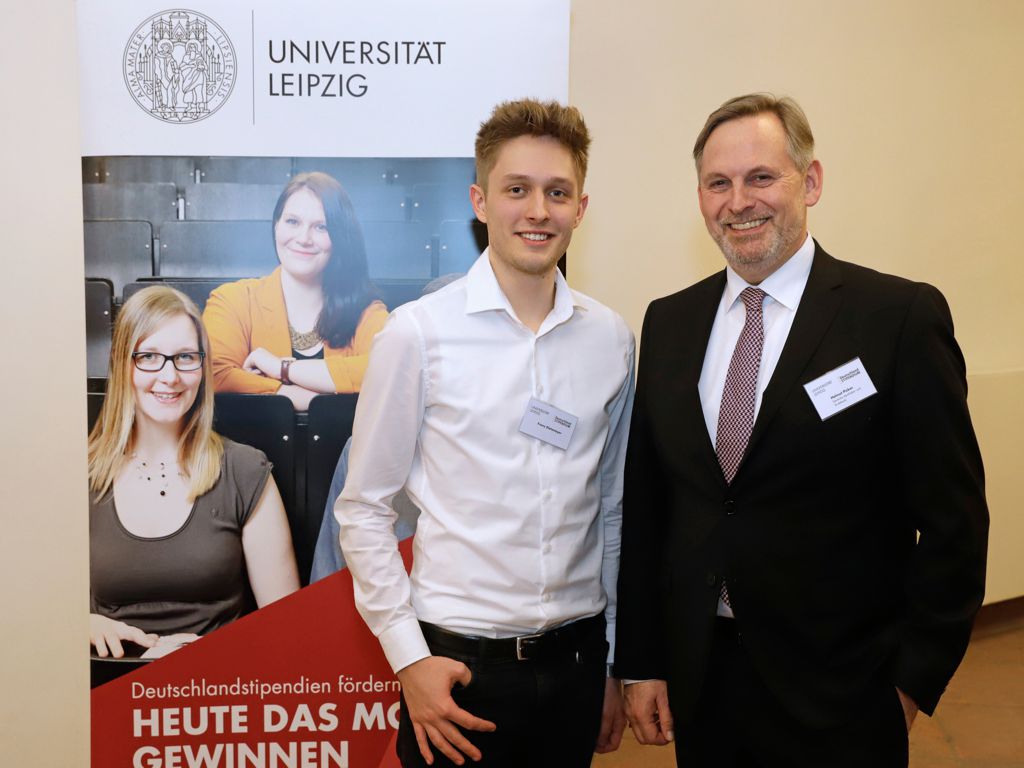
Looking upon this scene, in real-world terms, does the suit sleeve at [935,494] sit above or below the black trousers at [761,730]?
above

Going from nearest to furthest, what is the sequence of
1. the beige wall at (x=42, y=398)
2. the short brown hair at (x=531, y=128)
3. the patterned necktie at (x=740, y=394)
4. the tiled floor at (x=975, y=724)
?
the patterned necktie at (x=740, y=394) < the short brown hair at (x=531, y=128) < the beige wall at (x=42, y=398) < the tiled floor at (x=975, y=724)

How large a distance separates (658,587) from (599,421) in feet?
1.20

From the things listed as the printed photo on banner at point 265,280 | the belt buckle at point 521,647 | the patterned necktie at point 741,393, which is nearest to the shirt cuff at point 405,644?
the belt buckle at point 521,647

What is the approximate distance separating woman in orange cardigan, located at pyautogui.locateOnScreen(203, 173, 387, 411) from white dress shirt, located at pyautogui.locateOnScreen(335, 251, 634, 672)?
2.70ft

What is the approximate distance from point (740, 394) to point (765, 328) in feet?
0.50

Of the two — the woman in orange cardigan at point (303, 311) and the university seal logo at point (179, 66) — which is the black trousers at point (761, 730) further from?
the university seal logo at point (179, 66)

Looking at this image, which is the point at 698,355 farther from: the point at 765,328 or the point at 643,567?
the point at 643,567

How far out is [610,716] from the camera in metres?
1.81

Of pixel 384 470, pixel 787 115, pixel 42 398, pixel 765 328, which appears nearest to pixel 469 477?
pixel 384 470

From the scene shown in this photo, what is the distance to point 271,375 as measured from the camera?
8.14ft

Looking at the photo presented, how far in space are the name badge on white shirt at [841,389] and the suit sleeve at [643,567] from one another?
13.8 inches

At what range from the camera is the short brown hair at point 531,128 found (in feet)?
5.52

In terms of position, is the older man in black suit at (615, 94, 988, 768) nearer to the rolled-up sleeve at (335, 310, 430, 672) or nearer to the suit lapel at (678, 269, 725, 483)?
the suit lapel at (678, 269, 725, 483)

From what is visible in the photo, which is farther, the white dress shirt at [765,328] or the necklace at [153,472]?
the necklace at [153,472]
